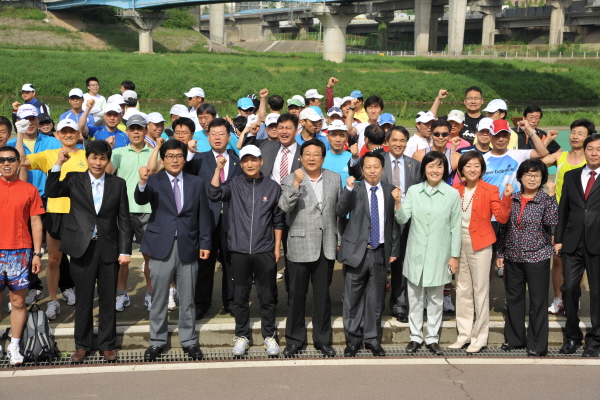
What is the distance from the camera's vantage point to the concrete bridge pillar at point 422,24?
73938mm

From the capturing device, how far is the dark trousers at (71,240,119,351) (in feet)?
19.8

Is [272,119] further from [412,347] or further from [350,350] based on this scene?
[412,347]

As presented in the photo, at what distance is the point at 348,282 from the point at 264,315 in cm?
85

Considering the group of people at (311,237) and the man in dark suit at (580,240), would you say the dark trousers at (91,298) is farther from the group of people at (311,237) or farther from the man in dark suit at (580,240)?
the man in dark suit at (580,240)

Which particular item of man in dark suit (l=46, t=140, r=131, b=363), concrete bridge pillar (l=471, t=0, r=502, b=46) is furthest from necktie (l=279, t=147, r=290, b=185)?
concrete bridge pillar (l=471, t=0, r=502, b=46)

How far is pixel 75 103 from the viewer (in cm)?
901

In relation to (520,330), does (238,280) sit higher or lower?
higher

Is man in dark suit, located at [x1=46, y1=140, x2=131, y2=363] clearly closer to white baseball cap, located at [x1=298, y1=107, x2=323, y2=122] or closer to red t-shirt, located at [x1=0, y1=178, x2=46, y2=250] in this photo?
red t-shirt, located at [x1=0, y1=178, x2=46, y2=250]

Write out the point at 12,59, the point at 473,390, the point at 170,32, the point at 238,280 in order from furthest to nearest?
the point at 170,32, the point at 12,59, the point at 238,280, the point at 473,390

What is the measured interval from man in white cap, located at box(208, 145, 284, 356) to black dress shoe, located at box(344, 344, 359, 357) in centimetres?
65

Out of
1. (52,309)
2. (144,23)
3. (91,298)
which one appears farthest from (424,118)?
(144,23)

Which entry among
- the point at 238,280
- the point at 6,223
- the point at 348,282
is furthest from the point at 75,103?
the point at 348,282

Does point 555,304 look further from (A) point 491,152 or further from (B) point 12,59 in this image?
(B) point 12,59

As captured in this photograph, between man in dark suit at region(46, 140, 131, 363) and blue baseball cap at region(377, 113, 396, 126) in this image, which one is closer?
man in dark suit at region(46, 140, 131, 363)
